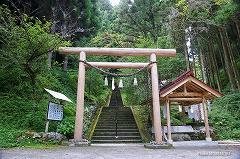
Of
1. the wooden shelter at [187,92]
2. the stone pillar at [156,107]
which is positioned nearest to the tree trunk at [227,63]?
the wooden shelter at [187,92]

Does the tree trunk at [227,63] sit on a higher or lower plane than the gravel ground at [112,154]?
higher

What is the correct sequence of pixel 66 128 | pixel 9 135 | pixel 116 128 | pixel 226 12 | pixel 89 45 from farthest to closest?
pixel 89 45, pixel 226 12, pixel 116 128, pixel 66 128, pixel 9 135

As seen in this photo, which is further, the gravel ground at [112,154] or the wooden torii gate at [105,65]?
the wooden torii gate at [105,65]

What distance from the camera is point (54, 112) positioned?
10219mm

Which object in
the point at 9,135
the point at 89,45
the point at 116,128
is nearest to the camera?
the point at 9,135

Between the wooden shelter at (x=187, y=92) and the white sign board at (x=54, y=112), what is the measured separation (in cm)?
439

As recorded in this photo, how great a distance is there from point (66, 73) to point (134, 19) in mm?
10891

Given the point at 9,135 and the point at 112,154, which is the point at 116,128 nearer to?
the point at 112,154

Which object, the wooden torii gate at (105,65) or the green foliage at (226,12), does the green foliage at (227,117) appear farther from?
the green foliage at (226,12)

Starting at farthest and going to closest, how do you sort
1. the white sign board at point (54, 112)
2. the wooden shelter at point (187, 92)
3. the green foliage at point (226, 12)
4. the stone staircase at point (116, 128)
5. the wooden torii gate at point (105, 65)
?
the green foliage at point (226, 12), the stone staircase at point (116, 128), the wooden shelter at point (187, 92), the wooden torii gate at point (105, 65), the white sign board at point (54, 112)

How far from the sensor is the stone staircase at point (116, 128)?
11539mm

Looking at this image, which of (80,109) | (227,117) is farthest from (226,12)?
(80,109)

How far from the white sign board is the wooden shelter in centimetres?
439

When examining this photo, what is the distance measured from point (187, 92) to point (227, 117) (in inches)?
189
